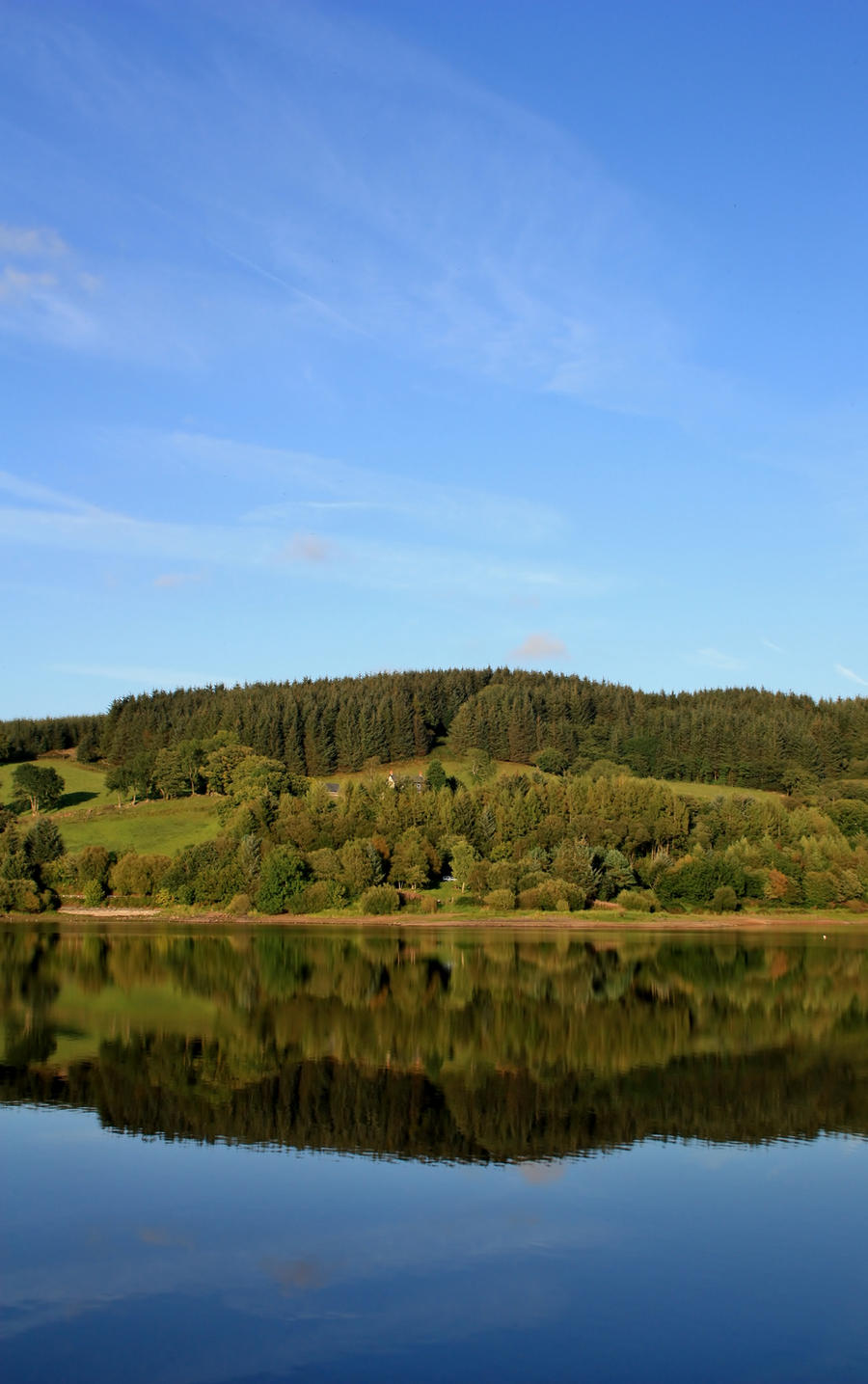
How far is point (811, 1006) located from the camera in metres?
48.8

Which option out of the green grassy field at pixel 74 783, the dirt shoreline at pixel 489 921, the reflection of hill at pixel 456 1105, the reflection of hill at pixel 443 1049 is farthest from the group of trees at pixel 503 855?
the reflection of hill at pixel 456 1105

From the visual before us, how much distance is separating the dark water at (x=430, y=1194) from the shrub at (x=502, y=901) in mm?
50882

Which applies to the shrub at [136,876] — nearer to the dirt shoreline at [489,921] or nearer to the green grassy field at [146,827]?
the dirt shoreline at [489,921]

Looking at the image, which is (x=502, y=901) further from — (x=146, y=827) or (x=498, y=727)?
(x=498, y=727)

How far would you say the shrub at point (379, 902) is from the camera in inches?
3799

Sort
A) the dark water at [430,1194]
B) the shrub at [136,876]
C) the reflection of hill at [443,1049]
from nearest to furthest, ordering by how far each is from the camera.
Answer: the dark water at [430,1194]
the reflection of hill at [443,1049]
the shrub at [136,876]

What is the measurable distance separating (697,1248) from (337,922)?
256 feet

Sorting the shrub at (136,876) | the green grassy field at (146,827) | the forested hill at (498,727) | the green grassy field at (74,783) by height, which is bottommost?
the shrub at (136,876)

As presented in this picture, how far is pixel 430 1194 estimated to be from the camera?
20.6 meters

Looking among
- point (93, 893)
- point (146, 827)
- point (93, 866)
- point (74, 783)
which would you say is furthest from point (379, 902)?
point (74, 783)

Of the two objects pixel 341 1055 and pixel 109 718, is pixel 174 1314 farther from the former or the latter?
pixel 109 718

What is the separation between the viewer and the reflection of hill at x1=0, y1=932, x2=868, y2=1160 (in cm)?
2602

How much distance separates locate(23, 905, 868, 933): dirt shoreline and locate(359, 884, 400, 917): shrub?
75 centimetres

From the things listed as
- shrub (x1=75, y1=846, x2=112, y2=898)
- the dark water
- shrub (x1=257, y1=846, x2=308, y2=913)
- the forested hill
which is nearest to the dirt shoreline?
shrub (x1=257, y1=846, x2=308, y2=913)
